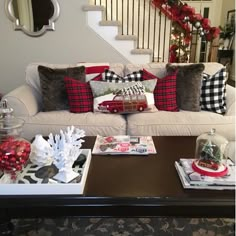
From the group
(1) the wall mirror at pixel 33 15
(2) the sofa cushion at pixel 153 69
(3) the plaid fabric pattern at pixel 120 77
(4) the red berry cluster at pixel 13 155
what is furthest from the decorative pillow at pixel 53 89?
(1) the wall mirror at pixel 33 15

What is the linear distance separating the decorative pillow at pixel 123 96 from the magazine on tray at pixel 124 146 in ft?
1.87

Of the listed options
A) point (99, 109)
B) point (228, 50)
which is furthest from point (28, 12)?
point (228, 50)

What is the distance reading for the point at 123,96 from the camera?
2332 millimetres

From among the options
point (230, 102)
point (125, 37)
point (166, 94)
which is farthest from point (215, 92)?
point (125, 37)

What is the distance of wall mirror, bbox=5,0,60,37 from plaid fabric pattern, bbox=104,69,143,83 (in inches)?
77.5

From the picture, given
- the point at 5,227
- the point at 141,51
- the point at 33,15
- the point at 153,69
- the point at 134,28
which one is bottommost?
the point at 5,227

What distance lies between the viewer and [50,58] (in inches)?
163

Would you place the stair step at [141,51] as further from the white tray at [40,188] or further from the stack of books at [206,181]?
the white tray at [40,188]

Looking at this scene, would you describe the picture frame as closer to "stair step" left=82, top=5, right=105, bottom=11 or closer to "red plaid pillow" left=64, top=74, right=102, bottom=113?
"stair step" left=82, top=5, right=105, bottom=11

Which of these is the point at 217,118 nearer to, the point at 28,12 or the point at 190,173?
the point at 190,173

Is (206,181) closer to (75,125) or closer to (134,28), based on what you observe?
(75,125)

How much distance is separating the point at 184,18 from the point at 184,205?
3.09 metres

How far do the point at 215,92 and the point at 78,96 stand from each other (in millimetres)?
1232

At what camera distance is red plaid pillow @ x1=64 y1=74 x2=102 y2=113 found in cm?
238
